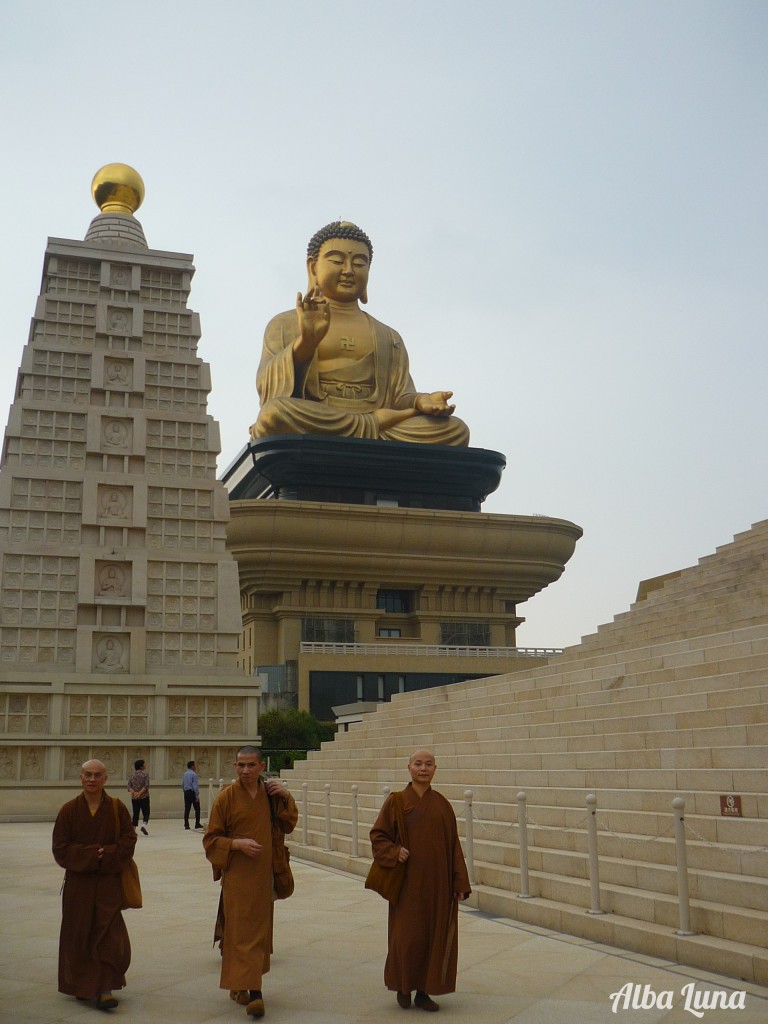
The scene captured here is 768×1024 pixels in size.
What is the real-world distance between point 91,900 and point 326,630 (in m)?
40.1

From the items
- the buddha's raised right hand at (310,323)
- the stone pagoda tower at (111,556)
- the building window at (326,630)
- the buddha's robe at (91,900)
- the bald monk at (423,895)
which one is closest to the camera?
the bald monk at (423,895)

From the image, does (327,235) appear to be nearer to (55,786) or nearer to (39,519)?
(39,519)

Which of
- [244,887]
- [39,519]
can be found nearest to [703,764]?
[244,887]

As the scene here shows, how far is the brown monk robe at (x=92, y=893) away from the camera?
6.78 meters

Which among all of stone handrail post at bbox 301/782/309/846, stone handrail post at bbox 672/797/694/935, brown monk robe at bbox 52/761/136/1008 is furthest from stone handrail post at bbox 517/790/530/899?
stone handrail post at bbox 301/782/309/846

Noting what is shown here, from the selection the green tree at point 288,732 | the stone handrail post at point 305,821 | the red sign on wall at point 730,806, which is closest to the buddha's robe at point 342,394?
→ the green tree at point 288,732

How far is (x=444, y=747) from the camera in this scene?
15.4 meters

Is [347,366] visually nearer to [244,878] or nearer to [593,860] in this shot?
[593,860]

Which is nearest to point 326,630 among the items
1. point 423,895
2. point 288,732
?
point 288,732

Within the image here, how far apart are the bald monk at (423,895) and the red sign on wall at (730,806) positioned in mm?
2920

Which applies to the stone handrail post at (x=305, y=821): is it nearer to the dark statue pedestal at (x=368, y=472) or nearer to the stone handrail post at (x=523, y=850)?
the stone handrail post at (x=523, y=850)

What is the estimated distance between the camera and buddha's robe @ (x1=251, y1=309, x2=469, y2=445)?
4931cm

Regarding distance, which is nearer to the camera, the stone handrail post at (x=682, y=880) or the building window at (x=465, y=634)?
the stone handrail post at (x=682, y=880)

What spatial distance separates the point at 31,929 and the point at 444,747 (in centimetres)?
714
